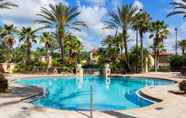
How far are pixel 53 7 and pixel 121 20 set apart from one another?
9.48 meters

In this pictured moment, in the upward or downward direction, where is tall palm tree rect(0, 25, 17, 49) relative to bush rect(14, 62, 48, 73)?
upward

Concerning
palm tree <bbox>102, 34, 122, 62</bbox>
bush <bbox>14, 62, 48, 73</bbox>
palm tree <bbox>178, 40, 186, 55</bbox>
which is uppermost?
palm tree <bbox>178, 40, 186, 55</bbox>

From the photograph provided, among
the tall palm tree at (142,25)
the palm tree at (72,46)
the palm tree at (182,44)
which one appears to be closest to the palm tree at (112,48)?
the palm tree at (72,46)

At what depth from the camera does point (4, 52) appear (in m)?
56.3

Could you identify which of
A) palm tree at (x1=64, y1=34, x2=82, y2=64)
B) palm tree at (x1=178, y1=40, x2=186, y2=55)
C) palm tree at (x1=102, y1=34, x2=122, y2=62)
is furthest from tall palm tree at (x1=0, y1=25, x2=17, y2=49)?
palm tree at (x1=178, y1=40, x2=186, y2=55)

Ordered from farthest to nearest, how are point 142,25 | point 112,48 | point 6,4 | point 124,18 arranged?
point 112,48 < point 142,25 < point 124,18 < point 6,4

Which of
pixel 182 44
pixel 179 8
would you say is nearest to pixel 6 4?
pixel 179 8

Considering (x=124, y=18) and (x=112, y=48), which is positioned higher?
(x=124, y=18)

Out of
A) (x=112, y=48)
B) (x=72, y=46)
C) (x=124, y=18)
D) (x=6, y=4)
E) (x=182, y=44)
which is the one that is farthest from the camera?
(x=182, y=44)

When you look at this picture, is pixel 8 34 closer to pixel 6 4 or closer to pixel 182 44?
pixel 6 4

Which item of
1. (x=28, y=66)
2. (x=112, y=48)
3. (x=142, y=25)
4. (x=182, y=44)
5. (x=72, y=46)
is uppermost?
(x=142, y=25)

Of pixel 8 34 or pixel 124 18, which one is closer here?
pixel 124 18

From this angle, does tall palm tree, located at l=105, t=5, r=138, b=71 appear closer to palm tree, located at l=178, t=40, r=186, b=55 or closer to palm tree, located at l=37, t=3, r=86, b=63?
palm tree, located at l=37, t=3, r=86, b=63

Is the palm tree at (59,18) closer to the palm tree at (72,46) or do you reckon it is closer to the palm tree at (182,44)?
the palm tree at (72,46)
